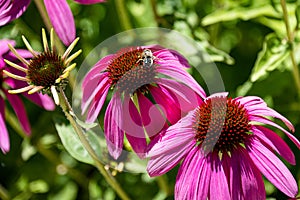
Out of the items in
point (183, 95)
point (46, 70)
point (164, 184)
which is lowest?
point (164, 184)

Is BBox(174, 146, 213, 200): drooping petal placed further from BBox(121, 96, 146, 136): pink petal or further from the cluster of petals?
the cluster of petals

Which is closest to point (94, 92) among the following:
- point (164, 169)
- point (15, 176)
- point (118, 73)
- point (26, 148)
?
point (118, 73)

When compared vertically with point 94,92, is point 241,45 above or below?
below

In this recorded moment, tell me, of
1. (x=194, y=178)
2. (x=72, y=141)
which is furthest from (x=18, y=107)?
(x=194, y=178)

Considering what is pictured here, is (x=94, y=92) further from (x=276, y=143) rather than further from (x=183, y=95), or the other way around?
(x=276, y=143)

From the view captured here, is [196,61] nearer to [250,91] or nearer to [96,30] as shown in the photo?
[250,91]

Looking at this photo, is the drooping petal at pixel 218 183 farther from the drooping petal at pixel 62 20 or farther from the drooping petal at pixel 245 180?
the drooping petal at pixel 62 20

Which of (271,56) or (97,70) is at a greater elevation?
(97,70)
